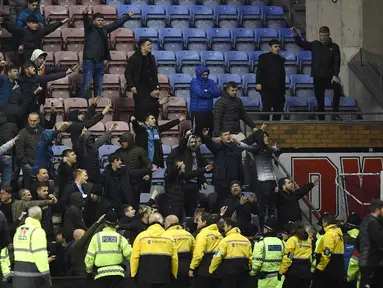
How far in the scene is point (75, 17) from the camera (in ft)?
97.0

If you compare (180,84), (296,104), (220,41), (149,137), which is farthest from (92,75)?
(296,104)

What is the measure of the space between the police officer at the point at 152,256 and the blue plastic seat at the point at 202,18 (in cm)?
971

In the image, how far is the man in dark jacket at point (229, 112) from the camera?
83.8ft

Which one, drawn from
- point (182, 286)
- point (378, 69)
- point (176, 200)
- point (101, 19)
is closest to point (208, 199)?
point (176, 200)

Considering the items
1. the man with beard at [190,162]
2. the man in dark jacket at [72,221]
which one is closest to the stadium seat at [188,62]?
the man with beard at [190,162]

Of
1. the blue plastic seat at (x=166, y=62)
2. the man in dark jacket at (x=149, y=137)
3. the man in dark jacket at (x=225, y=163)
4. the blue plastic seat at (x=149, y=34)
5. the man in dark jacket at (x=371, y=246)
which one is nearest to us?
the man in dark jacket at (x=371, y=246)

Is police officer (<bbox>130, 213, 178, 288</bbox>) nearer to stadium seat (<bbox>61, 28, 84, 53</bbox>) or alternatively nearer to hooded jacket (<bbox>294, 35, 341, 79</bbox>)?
hooded jacket (<bbox>294, 35, 341, 79</bbox>)

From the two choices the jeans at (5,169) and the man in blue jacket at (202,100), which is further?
the man in blue jacket at (202,100)

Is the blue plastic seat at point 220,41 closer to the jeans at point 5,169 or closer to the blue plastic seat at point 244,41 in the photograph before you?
the blue plastic seat at point 244,41

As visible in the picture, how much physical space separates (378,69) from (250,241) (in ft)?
22.9

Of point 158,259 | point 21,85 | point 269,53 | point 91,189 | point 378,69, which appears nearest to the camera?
point 158,259

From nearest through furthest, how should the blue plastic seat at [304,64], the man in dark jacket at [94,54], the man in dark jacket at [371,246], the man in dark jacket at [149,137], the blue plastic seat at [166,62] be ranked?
the man in dark jacket at [371,246] → the man in dark jacket at [149,137] → the man in dark jacket at [94,54] → the blue plastic seat at [166,62] → the blue plastic seat at [304,64]

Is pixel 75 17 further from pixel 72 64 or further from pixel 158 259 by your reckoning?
pixel 158 259

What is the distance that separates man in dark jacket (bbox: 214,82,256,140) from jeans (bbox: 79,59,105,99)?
8.10 feet
